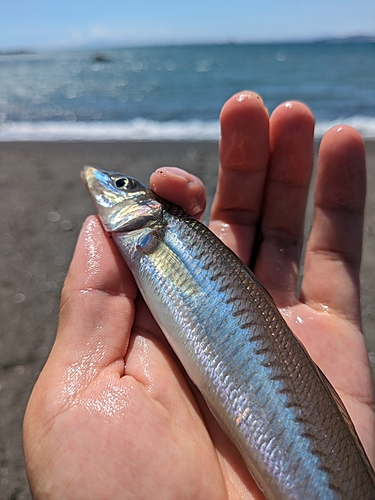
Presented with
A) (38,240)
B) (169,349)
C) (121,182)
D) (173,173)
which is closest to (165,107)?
(38,240)

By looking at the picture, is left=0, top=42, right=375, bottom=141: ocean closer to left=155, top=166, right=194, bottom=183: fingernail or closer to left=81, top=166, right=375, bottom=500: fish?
left=155, top=166, right=194, bottom=183: fingernail

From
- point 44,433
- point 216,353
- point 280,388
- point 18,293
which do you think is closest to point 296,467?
point 280,388

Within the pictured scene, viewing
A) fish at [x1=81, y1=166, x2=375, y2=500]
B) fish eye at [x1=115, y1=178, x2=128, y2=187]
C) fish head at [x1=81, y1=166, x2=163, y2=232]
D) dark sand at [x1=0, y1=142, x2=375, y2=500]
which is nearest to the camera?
fish at [x1=81, y1=166, x2=375, y2=500]

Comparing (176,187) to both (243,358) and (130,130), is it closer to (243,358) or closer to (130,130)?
(243,358)

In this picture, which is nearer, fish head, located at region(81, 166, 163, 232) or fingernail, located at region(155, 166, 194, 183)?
fish head, located at region(81, 166, 163, 232)

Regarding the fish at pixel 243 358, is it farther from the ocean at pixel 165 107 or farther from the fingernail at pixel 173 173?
the ocean at pixel 165 107

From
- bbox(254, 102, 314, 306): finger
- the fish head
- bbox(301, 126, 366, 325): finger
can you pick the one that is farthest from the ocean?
the fish head
